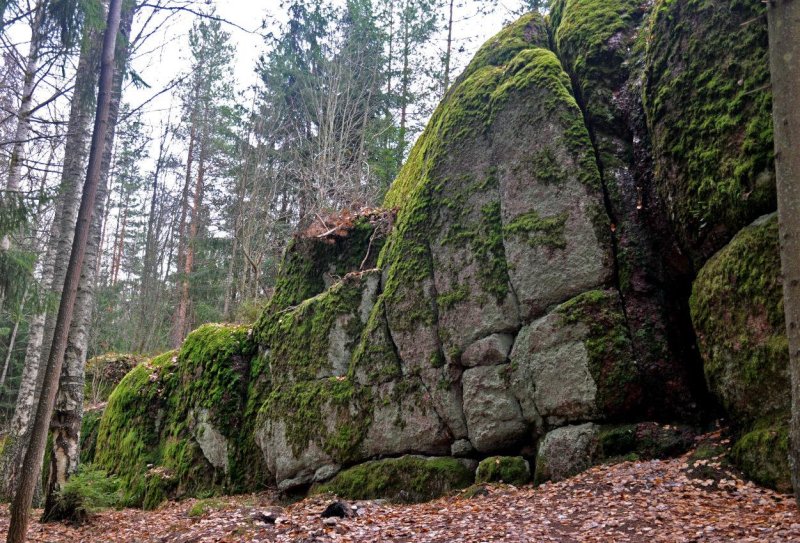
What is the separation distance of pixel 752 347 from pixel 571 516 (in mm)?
2415

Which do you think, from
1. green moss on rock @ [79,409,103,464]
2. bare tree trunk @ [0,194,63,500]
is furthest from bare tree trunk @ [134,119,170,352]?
bare tree trunk @ [0,194,63,500]

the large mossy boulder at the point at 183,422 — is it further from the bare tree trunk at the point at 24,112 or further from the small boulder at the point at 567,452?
the small boulder at the point at 567,452

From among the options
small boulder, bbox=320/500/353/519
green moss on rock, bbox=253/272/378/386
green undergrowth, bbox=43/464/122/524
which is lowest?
green undergrowth, bbox=43/464/122/524

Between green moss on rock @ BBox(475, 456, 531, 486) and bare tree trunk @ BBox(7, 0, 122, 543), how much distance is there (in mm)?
5284

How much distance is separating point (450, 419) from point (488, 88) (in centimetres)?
524

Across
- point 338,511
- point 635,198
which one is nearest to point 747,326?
point 635,198

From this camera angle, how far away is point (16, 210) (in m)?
7.96

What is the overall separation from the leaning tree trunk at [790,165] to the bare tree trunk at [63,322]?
7.38 m

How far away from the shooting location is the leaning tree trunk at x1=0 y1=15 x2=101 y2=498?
27.8 ft

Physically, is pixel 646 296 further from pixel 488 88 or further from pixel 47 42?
pixel 47 42

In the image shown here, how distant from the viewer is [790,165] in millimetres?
4102

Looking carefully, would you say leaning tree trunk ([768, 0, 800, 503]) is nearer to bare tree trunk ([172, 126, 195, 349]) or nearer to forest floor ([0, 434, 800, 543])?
forest floor ([0, 434, 800, 543])

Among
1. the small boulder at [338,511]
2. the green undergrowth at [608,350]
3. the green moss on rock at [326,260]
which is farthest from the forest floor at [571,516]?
the green moss on rock at [326,260]

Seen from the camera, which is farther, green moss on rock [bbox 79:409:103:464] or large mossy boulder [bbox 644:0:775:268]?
green moss on rock [bbox 79:409:103:464]
